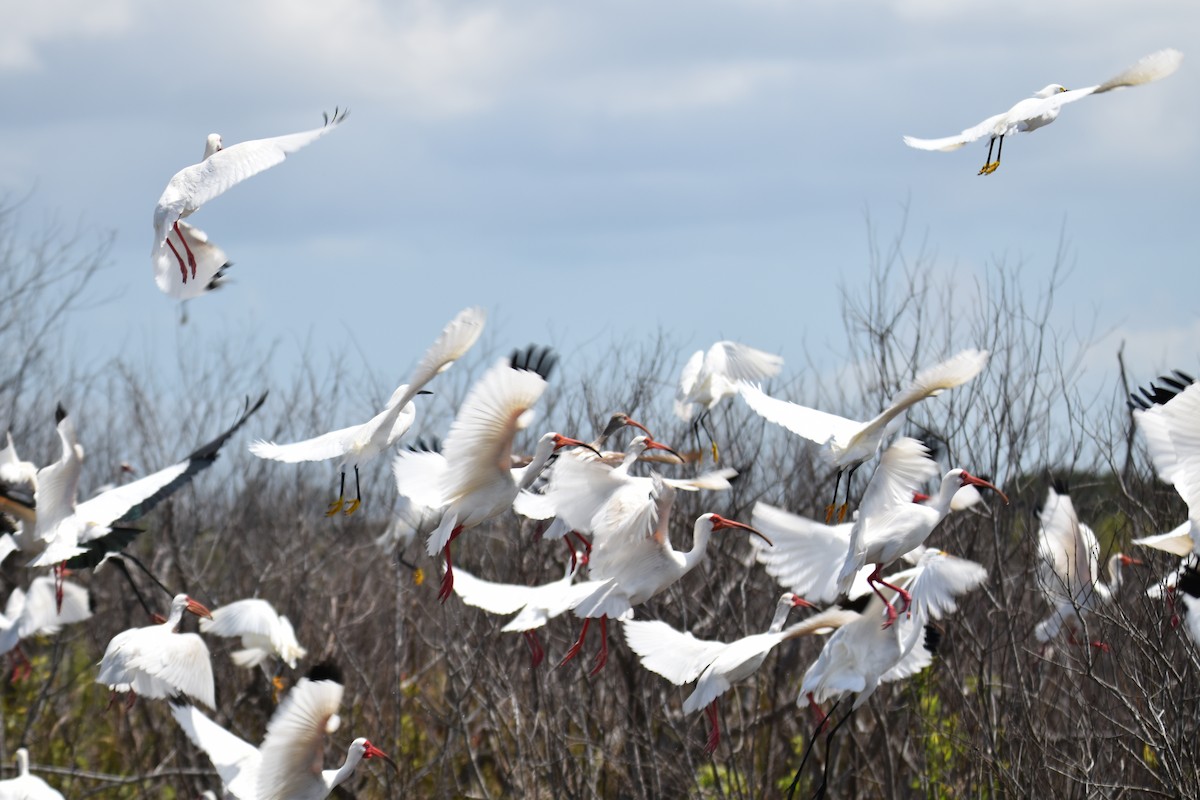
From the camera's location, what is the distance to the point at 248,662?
12.3 m

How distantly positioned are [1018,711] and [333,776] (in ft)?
13.3

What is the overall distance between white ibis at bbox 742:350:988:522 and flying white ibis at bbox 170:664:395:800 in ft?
9.62

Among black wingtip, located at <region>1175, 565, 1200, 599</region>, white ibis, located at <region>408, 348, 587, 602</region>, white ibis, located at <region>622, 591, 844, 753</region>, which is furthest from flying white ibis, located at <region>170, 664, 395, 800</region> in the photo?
black wingtip, located at <region>1175, 565, 1200, 599</region>

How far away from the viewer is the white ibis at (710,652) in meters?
7.49

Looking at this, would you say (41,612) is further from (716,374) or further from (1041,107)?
(1041,107)

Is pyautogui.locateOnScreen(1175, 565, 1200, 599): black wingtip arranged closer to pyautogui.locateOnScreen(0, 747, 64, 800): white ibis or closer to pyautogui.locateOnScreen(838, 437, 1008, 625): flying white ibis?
pyautogui.locateOnScreen(838, 437, 1008, 625): flying white ibis

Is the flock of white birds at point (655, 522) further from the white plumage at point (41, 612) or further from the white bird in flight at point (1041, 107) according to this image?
the white plumage at point (41, 612)

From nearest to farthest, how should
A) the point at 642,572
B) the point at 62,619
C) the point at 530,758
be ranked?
the point at 642,572, the point at 530,758, the point at 62,619

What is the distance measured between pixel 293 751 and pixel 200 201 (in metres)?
3.30

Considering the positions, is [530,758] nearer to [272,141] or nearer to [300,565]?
[272,141]

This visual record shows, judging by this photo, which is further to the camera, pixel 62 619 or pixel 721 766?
pixel 62 619

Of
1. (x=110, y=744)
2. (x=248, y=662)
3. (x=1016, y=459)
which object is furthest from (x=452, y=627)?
(x=110, y=744)

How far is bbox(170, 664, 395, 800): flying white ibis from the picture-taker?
27.4ft

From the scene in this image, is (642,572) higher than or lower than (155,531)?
higher
